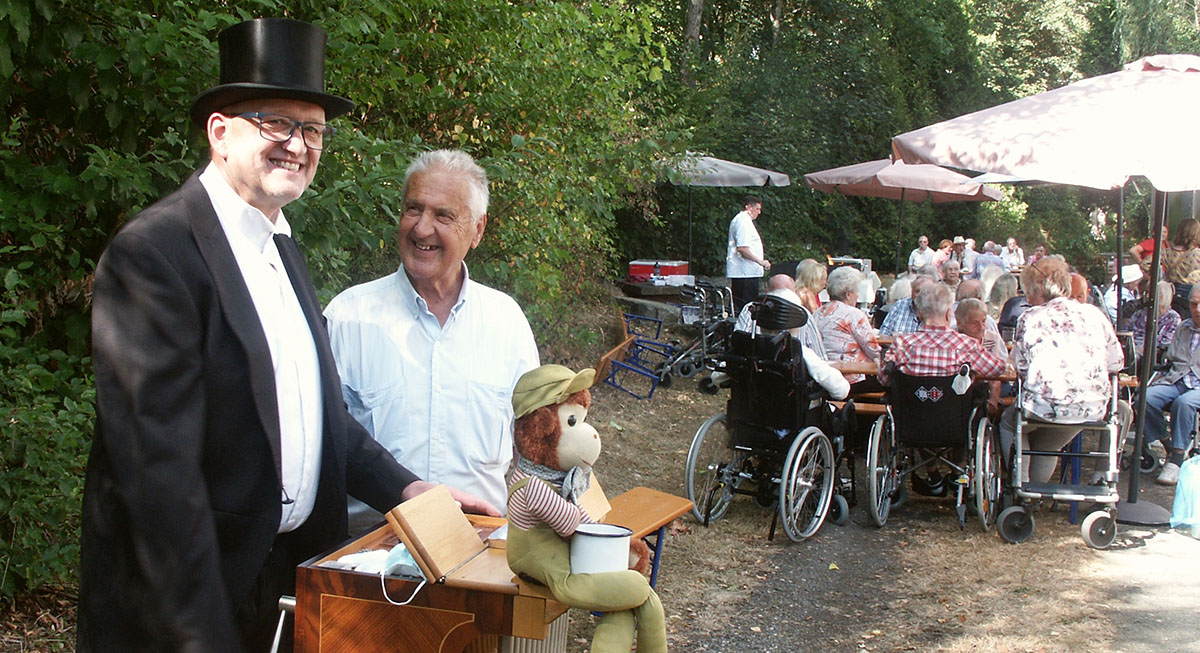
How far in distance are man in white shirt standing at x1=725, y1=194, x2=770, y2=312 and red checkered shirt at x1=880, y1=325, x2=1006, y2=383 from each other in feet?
21.2

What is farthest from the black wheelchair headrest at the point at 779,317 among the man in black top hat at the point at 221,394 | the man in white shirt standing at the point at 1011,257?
the man in white shirt standing at the point at 1011,257

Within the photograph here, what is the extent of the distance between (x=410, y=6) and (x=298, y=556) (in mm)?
3261

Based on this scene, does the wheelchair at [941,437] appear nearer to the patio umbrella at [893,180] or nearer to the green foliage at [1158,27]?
the patio umbrella at [893,180]

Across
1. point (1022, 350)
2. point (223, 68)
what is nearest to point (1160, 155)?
point (1022, 350)

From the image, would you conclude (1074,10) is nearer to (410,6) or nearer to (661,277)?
(661,277)

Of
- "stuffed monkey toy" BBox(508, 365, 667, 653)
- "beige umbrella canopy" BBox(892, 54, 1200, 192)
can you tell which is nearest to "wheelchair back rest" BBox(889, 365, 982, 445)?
"beige umbrella canopy" BBox(892, 54, 1200, 192)

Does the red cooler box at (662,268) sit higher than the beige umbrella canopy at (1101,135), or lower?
lower

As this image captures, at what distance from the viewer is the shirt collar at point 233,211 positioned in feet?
6.37

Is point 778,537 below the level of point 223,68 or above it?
below

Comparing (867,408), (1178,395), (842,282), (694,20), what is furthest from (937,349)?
(694,20)

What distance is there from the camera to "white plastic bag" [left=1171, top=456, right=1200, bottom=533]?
5.86 meters

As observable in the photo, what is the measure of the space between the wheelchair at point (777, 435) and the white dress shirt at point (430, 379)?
317 cm

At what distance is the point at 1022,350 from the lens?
5965mm

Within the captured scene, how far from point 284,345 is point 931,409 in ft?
15.8
